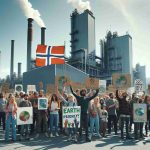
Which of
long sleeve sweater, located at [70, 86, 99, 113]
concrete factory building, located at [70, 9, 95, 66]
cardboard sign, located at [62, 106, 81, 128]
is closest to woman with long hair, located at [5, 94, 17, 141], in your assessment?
cardboard sign, located at [62, 106, 81, 128]

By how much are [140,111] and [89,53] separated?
66289mm

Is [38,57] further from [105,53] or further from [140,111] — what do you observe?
[105,53]

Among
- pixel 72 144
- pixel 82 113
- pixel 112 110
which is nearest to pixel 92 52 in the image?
pixel 112 110

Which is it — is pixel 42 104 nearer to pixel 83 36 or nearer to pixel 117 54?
pixel 83 36

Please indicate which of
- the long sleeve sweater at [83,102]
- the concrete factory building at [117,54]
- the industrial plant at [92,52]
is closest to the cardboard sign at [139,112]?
the long sleeve sweater at [83,102]

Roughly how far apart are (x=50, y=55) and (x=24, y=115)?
4.89m

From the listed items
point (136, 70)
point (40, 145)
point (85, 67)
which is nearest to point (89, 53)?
point (85, 67)

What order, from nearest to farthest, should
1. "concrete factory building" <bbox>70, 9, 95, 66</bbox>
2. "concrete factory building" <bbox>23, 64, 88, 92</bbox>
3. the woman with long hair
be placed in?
the woman with long hair → "concrete factory building" <bbox>23, 64, 88, 92</bbox> → "concrete factory building" <bbox>70, 9, 95, 66</bbox>

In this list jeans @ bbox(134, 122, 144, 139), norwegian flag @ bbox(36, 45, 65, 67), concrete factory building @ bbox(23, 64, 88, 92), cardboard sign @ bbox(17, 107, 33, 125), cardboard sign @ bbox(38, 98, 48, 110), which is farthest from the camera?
concrete factory building @ bbox(23, 64, 88, 92)

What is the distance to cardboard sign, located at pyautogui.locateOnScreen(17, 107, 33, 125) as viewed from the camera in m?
12.5

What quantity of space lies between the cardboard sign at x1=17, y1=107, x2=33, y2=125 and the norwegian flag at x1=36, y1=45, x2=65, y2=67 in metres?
4.25

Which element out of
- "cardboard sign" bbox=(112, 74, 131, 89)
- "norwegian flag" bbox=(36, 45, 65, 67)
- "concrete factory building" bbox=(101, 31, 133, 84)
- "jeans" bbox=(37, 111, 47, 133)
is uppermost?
"concrete factory building" bbox=(101, 31, 133, 84)

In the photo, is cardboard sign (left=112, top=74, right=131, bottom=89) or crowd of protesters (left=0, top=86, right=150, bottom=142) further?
cardboard sign (left=112, top=74, right=131, bottom=89)

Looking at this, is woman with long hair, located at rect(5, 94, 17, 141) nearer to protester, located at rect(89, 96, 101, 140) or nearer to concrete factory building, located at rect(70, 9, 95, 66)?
protester, located at rect(89, 96, 101, 140)
